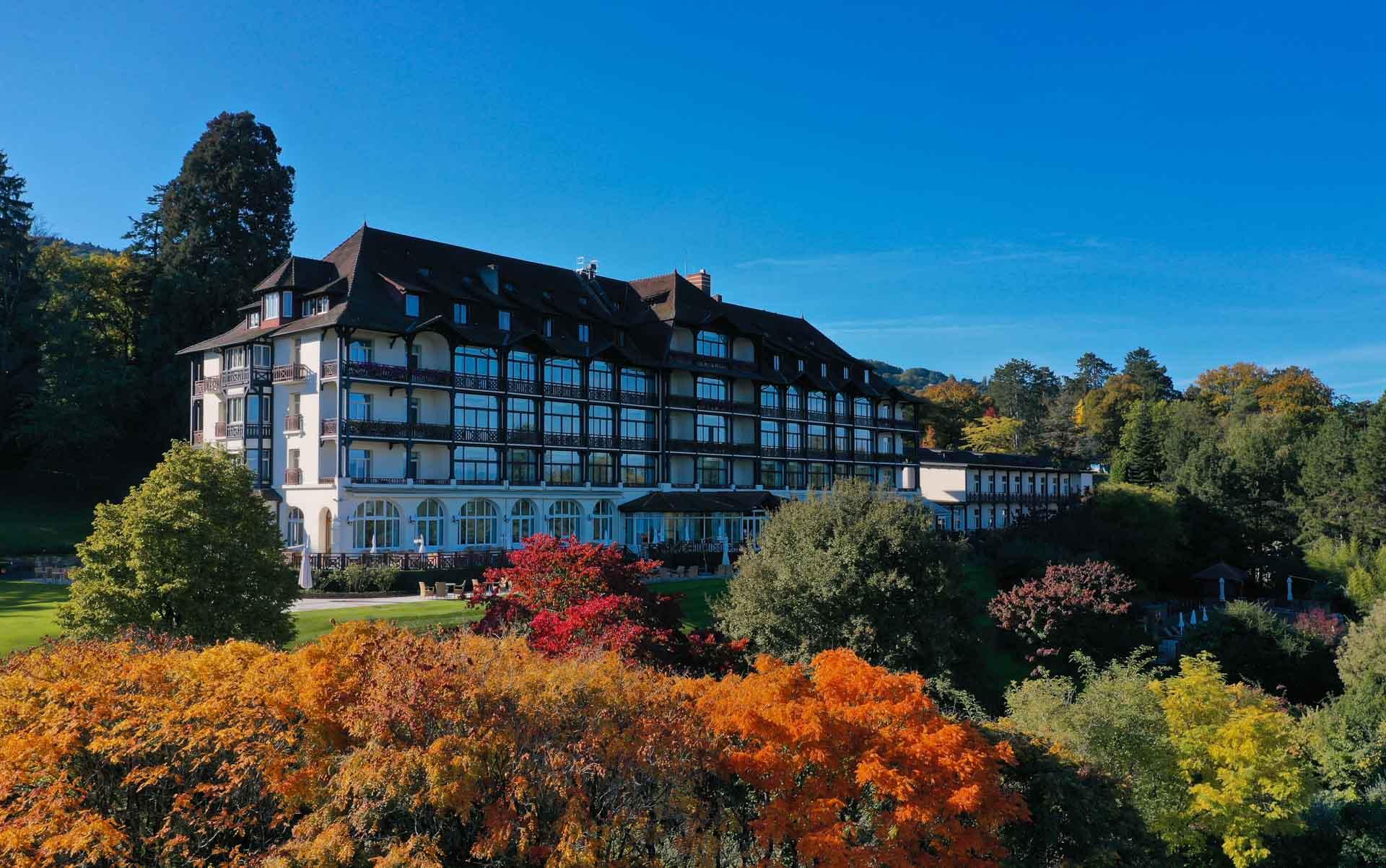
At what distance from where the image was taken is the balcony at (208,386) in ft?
148

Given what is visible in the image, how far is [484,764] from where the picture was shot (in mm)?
10984

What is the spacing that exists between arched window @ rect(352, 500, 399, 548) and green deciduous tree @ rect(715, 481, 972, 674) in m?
20.6

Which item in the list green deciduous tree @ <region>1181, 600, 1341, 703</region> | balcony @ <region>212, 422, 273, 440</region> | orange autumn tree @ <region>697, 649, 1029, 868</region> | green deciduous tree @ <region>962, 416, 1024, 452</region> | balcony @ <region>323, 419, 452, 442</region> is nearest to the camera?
orange autumn tree @ <region>697, 649, 1029, 868</region>

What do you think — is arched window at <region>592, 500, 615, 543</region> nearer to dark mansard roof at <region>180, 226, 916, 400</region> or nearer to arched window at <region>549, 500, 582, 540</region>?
arched window at <region>549, 500, 582, 540</region>

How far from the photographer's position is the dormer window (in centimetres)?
5391

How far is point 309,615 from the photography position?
28047 millimetres

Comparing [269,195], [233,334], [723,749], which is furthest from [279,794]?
[269,195]

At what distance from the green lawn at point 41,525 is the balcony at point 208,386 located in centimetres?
825

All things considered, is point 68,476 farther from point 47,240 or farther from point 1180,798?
point 1180,798

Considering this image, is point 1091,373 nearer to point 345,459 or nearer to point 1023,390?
point 1023,390

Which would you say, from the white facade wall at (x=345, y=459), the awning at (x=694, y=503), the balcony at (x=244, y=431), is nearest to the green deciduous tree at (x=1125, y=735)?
the white facade wall at (x=345, y=459)

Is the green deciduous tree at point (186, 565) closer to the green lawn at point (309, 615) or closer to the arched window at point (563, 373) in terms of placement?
the green lawn at point (309, 615)

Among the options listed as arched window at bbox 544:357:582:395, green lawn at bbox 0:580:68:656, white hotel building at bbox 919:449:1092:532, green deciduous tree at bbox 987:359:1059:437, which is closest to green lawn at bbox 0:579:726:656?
green lawn at bbox 0:580:68:656

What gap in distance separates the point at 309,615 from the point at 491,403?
709 inches
